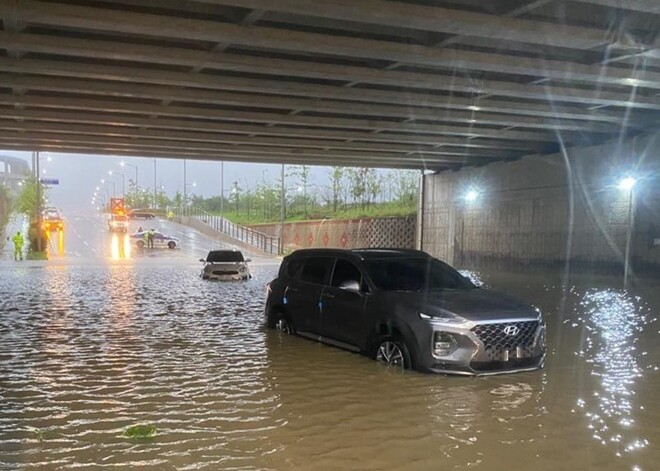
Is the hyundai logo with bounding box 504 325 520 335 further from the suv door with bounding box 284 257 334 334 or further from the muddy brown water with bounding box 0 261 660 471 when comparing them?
the suv door with bounding box 284 257 334 334

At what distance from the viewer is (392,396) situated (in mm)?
6562

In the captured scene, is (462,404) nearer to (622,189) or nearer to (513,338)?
(513,338)

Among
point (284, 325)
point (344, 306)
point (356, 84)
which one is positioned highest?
point (356, 84)

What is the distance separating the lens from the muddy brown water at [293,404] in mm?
4875

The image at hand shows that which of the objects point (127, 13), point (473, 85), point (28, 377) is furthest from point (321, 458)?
point (473, 85)

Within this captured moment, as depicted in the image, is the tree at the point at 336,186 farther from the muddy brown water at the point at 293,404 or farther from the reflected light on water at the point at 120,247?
the muddy brown water at the point at 293,404

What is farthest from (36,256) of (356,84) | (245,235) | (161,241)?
(356,84)

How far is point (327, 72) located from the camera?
587 inches

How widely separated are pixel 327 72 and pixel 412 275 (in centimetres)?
780

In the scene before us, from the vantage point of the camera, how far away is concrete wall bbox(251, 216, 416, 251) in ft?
133

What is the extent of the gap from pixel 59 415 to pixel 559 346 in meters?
7.15

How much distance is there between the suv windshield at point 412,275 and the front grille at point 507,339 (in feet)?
4.38

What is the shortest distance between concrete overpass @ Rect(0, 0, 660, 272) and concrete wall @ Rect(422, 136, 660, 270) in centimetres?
10

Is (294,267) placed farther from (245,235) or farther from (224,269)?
(245,235)
